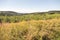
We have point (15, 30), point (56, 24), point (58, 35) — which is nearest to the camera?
point (15, 30)

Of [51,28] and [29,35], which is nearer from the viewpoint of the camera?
[29,35]

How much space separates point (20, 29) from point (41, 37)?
127 centimetres

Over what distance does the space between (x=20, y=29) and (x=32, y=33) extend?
72cm

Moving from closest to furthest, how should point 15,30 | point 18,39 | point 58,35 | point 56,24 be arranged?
point 18,39, point 15,30, point 58,35, point 56,24

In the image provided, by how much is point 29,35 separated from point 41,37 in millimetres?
658

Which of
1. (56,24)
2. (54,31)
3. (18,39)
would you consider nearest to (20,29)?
(18,39)

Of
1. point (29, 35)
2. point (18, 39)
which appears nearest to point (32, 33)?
point (29, 35)

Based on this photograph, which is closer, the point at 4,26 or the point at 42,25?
the point at 4,26

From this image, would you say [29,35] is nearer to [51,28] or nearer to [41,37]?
[41,37]

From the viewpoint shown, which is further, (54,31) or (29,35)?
(54,31)

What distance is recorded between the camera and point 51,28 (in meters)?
14.0

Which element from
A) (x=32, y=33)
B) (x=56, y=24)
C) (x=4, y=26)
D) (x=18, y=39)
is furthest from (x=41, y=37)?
(x=56, y=24)

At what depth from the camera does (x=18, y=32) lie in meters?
12.2

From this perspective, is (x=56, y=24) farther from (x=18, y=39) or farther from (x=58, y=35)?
(x=18, y=39)
